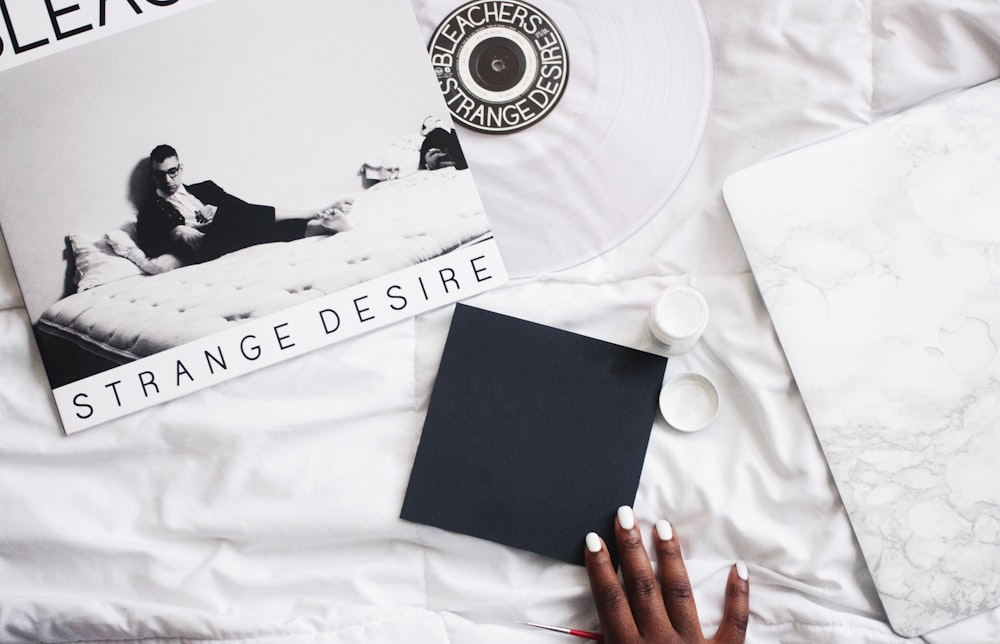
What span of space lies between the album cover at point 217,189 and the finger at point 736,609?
1.02 feet

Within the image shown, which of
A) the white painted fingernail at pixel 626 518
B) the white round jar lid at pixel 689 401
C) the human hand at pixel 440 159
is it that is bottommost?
the white painted fingernail at pixel 626 518

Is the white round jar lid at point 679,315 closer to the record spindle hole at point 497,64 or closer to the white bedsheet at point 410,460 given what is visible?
the white bedsheet at point 410,460

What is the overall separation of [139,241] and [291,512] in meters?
0.26

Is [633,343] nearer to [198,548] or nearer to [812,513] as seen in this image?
[812,513]

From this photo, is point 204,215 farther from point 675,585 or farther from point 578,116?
point 675,585

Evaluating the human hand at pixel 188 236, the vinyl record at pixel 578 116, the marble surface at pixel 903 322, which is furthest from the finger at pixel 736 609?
the human hand at pixel 188 236

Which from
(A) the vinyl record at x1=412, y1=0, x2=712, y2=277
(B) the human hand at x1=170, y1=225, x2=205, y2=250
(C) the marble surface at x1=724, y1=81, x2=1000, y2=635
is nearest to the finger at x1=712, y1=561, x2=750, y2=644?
(C) the marble surface at x1=724, y1=81, x2=1000, y2=635

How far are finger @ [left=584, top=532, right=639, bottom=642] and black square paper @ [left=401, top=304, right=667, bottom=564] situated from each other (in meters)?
0.01

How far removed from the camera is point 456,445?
2.06ft

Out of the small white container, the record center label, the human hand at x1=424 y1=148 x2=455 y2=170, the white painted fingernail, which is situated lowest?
the white painted fingernail

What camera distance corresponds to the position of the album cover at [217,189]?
63 cm

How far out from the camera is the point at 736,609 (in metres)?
0.61

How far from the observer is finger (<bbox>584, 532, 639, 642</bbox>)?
23.7 inches

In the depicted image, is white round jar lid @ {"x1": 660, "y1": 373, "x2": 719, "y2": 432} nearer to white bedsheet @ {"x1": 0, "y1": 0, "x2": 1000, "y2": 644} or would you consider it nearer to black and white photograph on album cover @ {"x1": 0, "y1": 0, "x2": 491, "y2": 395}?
white bedsheet @ {"x1": 0, "y1": 0, "x2": 1000, "y2": 644}
